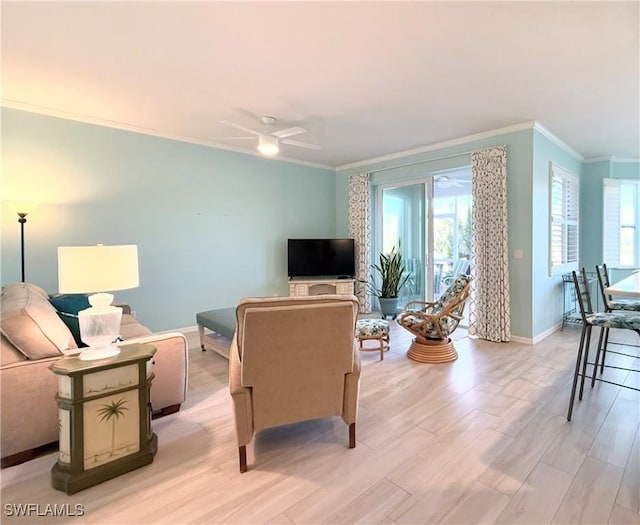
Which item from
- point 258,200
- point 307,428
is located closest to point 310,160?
point 258,200

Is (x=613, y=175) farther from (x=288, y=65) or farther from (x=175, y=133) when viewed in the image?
(x=175, y=133)

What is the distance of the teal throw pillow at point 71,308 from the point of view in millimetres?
2525

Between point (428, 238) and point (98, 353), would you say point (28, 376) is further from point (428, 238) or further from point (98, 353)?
point (428, 238)

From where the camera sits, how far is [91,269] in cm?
180

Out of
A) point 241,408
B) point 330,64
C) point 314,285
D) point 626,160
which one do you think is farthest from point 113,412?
point 626,160

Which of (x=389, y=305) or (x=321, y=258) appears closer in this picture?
(x=389, y=305)

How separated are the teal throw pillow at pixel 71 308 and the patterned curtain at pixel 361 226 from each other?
4.14 meters

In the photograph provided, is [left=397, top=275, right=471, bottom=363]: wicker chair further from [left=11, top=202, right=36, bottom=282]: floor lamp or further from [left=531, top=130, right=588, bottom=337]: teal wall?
[left=11, top=202, right=36, bottom=282]: floor lamp

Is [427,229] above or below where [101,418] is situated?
above

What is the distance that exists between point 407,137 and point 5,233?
4852mm

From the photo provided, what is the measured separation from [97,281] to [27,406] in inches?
33.4

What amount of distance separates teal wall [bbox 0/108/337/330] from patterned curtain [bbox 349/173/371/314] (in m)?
0.70

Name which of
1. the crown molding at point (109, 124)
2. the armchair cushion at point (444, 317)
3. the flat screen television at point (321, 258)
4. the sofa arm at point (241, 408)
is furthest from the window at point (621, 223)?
the sofa arm at point (241, 408)

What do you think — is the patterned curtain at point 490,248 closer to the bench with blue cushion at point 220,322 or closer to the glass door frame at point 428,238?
the glass door frame at point 428,238
